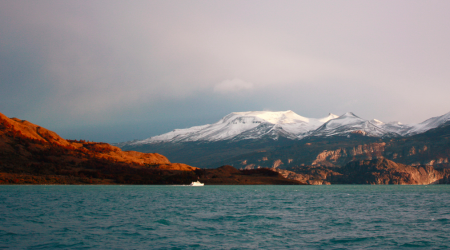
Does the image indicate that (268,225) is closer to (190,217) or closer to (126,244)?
(190,217)

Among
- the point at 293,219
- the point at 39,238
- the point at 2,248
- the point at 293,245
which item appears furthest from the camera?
the point at 293,219

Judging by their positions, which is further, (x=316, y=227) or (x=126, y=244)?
(x=316, y=227)

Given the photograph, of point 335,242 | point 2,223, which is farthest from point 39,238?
point 335,242

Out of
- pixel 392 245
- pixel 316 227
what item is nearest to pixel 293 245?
pixel 392 245

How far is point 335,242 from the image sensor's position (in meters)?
43.5

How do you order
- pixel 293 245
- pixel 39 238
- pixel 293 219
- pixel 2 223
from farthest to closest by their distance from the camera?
pixel 293 219, pixel 2 223, pixel 39 238, pixel 293 245

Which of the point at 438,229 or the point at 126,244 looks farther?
the point at 438,229

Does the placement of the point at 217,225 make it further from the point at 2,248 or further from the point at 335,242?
the point at 2,248

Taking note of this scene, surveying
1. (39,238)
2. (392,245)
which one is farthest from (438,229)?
(39,238)

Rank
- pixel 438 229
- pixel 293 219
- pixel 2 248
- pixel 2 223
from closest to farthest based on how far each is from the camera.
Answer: pixel 2 248 < pixel 438 229 < pixel 2 223 < pixel 293 219

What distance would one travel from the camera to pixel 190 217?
68562 mm

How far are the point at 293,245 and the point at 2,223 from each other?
4307cm

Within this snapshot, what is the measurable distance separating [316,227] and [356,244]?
13355 millimetres

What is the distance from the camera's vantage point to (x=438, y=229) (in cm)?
5269
